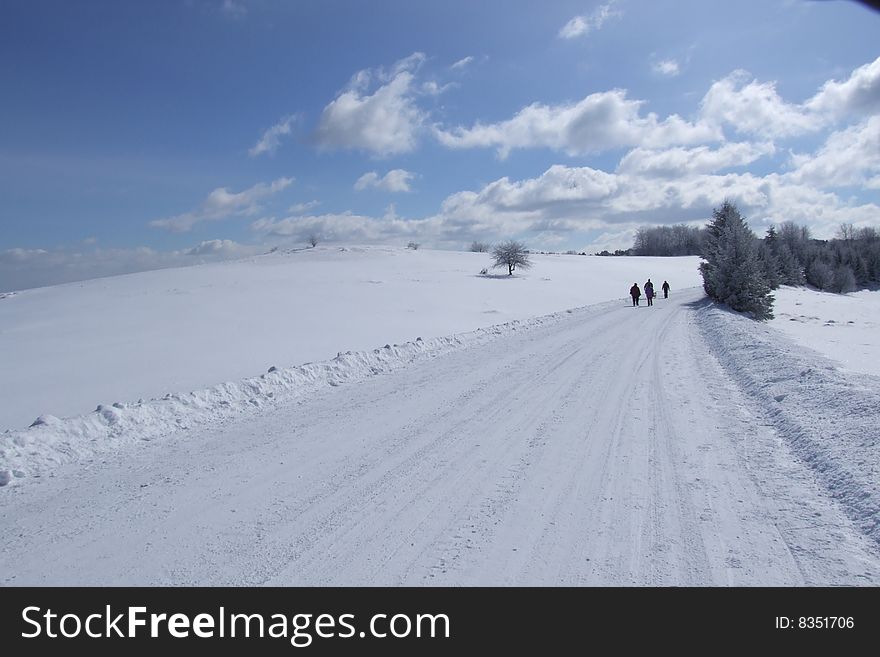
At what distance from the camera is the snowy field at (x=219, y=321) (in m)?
11.9

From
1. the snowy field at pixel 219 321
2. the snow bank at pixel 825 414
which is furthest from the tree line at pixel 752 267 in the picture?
the snow bank at pixel 825 414

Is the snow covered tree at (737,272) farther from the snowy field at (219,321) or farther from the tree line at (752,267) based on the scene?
the snowy field at (219,321)

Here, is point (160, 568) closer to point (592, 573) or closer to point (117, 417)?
point (592, 573)

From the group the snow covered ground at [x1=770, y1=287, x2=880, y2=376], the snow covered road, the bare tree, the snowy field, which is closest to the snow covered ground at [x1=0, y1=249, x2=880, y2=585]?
the snow covered road

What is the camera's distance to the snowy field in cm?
1194

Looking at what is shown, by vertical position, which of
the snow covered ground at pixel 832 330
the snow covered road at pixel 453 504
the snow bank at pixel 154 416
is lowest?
the snow covered ground at pixel 832 330

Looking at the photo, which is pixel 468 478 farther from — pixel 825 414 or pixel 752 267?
pixel 752 267

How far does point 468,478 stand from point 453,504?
71cm

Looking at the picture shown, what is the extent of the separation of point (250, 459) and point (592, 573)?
15.4ft

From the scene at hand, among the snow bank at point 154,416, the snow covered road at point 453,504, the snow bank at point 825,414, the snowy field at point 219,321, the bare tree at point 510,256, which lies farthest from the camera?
the bare tree at point 510,256

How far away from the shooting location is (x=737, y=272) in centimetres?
3212

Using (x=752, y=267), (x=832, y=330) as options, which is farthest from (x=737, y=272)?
(x=832, y=330)

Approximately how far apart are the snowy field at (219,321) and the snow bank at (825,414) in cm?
1044
